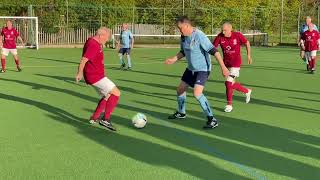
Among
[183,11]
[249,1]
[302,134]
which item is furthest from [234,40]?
[249,1]

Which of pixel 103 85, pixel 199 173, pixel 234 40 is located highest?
pixel 234 40

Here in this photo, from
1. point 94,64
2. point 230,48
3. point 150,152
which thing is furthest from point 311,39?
point 150,152

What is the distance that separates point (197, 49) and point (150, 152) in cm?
243

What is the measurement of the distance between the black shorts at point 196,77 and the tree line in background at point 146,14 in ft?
98.4

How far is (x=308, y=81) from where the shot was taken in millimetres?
15992

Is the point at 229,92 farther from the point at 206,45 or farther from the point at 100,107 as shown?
the point at 100,107

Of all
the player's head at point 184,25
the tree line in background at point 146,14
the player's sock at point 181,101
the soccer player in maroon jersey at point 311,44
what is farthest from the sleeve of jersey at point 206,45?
the tree line in background at point 146,14

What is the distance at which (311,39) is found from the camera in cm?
1838

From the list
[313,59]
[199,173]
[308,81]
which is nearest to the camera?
[199,173]

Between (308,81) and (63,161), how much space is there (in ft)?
36.1

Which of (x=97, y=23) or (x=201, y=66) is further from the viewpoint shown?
(x=97, y=23)

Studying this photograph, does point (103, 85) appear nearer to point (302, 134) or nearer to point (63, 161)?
point (63, 161)

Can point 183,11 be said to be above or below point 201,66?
above

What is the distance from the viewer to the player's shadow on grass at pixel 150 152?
250 inches
